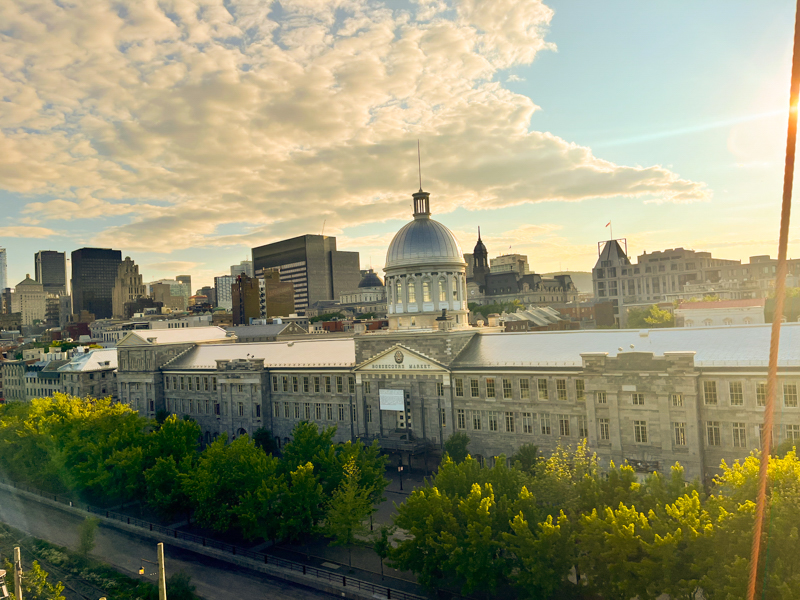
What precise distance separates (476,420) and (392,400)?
Answer: 10.8m

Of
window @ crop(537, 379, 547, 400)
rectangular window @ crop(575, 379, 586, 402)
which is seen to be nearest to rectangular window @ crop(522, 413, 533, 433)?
window @ crop(537, 379, 547, 400)

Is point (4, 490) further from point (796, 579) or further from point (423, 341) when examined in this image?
point (796, 579)

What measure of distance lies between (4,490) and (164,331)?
35.2 meters

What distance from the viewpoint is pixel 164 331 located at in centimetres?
10250

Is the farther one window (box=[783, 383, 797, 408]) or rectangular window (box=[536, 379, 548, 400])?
rectangular window (box=[536, 379, 548, 400])

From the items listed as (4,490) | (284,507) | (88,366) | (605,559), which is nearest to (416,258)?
(284,507)

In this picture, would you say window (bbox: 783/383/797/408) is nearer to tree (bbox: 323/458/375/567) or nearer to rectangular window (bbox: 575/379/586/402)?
rectangular window (bbox: 575/379/586/402)

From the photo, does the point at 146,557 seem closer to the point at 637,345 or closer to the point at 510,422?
the point at 510,422

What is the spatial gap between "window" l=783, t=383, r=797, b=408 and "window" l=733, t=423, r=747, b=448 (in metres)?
3.82

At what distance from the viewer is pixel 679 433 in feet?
167

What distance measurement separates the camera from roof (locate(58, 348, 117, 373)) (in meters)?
112

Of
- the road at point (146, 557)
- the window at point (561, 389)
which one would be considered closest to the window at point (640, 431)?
the window at point (561, 389)

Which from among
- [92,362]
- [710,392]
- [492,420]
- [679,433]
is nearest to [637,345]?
[710,392]

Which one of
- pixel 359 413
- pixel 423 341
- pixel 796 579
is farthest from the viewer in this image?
pixel 359 413
